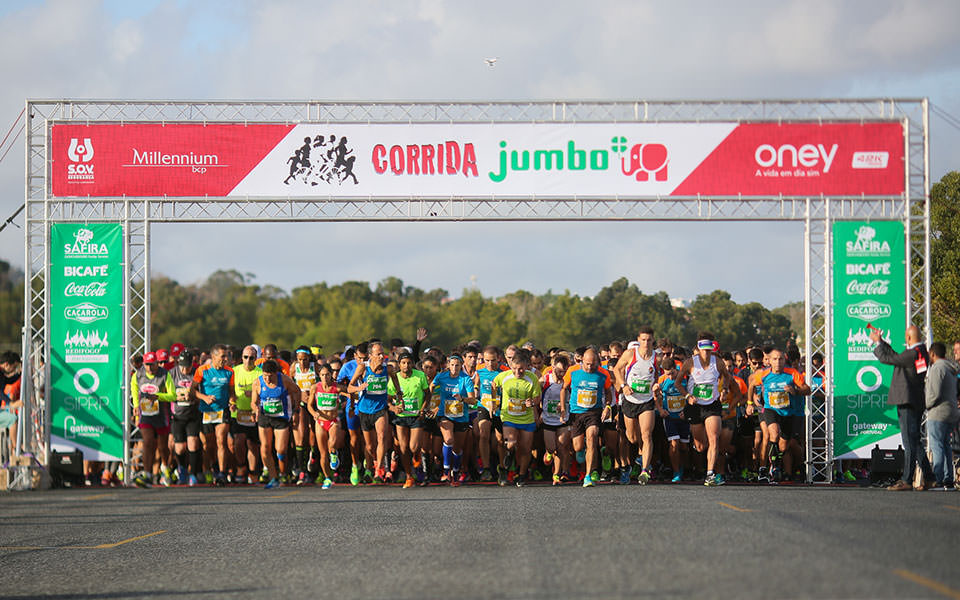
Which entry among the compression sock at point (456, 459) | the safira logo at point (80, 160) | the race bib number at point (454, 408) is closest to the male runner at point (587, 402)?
the race bib number at point (454, 408)

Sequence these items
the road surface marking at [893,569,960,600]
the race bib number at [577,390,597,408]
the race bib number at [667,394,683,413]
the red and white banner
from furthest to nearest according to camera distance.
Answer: the red and white banner
the race bib number at [667,394,683,413]
the race bib number at [577,390,597,408]
the road surface marking at [893,569,960,600]

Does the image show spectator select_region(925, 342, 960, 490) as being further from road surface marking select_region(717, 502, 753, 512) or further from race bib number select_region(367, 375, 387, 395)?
race bib number select_region(367, 375, 387, 395)

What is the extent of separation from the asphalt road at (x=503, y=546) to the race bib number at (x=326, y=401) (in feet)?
9.20

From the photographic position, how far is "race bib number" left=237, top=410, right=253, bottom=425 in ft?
56.2

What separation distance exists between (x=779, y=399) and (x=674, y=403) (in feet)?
5.39

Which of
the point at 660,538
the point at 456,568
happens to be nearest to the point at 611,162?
the point at 660,538

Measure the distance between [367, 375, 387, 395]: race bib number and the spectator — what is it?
7548mm

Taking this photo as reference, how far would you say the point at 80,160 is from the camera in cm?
1805

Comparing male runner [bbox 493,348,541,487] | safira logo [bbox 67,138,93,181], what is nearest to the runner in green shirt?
male runner [bbox 493,348,541,487]

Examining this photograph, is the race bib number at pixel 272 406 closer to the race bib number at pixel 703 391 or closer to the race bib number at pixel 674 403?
the race bib number at pixel 674 403

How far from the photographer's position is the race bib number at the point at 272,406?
1678 centimetres

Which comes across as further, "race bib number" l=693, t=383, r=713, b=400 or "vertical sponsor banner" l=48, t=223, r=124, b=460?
"vertical sponsor banner" l=48, t=223, r=124, b=460

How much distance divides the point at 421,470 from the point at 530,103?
6144 mm

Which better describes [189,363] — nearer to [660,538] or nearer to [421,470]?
[421,470]
